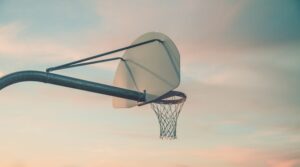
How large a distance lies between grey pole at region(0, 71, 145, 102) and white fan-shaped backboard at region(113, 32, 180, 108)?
1.74 feet

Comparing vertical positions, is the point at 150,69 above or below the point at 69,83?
above

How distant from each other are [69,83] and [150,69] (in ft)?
13.1

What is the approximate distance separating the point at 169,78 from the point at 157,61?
1.27 meters

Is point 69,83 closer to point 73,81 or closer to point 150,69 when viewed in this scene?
point 73,81

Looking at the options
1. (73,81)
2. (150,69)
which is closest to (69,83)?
(73,81)

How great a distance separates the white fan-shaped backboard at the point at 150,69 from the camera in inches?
786

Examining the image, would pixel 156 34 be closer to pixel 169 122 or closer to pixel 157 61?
pixel 157 61

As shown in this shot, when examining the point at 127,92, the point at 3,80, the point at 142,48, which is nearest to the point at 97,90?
the point at 127,92

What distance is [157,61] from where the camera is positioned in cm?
2067

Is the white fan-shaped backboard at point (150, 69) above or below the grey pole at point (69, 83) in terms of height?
above

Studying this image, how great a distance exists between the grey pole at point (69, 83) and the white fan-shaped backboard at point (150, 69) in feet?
1.74

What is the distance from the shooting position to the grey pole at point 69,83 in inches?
753

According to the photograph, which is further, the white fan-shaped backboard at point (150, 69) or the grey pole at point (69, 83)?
the white fan-shaped backboard at point (150, 69)

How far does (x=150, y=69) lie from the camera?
821 inches
